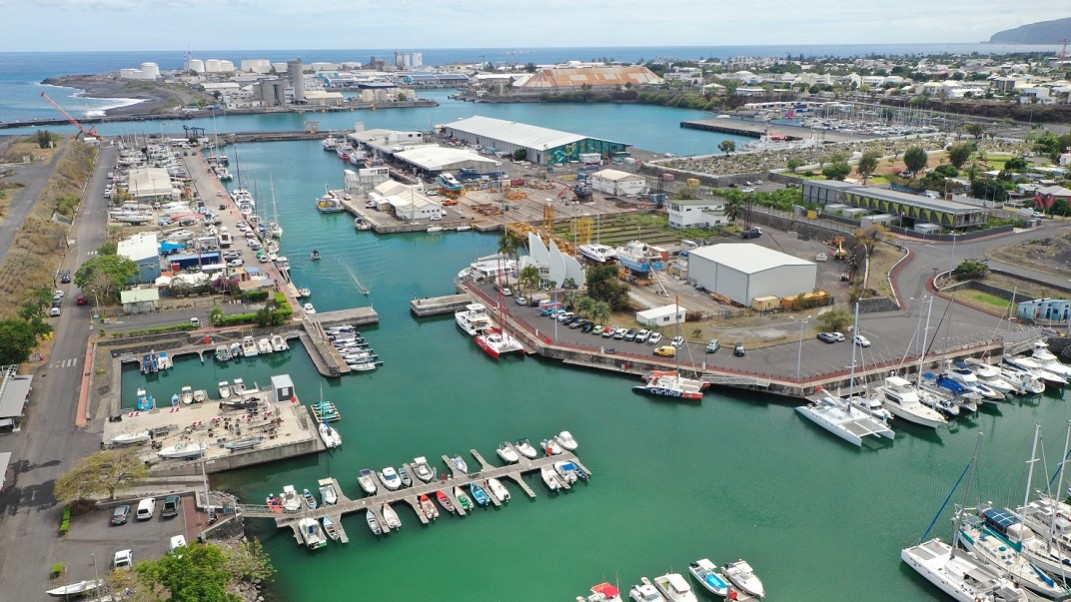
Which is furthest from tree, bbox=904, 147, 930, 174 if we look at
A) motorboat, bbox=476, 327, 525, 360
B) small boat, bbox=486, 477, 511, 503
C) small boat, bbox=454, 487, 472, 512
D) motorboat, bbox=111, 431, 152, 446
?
motorboat, bbox=111, 431, 152, 446

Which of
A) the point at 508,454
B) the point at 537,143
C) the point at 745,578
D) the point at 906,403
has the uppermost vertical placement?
the point at 537,143

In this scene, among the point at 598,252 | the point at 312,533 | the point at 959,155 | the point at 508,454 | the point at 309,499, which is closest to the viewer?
the point at 312,533

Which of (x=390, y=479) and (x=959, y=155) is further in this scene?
(x=959, y=155)

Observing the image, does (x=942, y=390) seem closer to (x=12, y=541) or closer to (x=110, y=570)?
(x=110, y=570)

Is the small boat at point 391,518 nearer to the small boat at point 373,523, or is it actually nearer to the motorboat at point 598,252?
the small boat at point 373,523

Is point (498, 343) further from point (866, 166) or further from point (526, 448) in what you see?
point (866, 166)

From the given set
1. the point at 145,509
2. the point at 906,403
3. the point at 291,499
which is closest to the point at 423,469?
the point at 291,499
